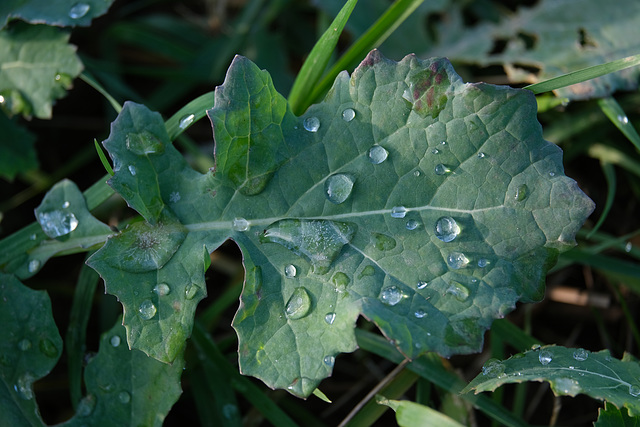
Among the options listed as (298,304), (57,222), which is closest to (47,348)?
(57,222)

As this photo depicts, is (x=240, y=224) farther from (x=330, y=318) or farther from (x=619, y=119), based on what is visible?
(x=619, y=119)

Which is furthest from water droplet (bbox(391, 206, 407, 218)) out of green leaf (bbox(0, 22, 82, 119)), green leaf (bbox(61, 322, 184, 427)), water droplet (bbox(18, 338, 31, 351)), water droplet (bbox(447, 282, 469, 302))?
green leaf (bbox(0, 22, 82, 119))

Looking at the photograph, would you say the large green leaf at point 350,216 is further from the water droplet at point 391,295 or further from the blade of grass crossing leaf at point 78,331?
the blade of grass crossing leaf at point 78,331

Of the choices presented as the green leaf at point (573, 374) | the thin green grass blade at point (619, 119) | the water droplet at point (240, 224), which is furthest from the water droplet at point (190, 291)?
the thin green grass blade at point (619, 119)

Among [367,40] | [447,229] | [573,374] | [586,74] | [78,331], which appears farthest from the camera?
[367,40]

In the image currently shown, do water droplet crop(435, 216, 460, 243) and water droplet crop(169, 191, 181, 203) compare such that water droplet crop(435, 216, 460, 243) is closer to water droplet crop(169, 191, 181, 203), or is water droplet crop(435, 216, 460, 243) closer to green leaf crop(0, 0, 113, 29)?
water droplet crop(169, 191, 181, 203)

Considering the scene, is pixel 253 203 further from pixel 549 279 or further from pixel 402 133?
pixel 549 279
